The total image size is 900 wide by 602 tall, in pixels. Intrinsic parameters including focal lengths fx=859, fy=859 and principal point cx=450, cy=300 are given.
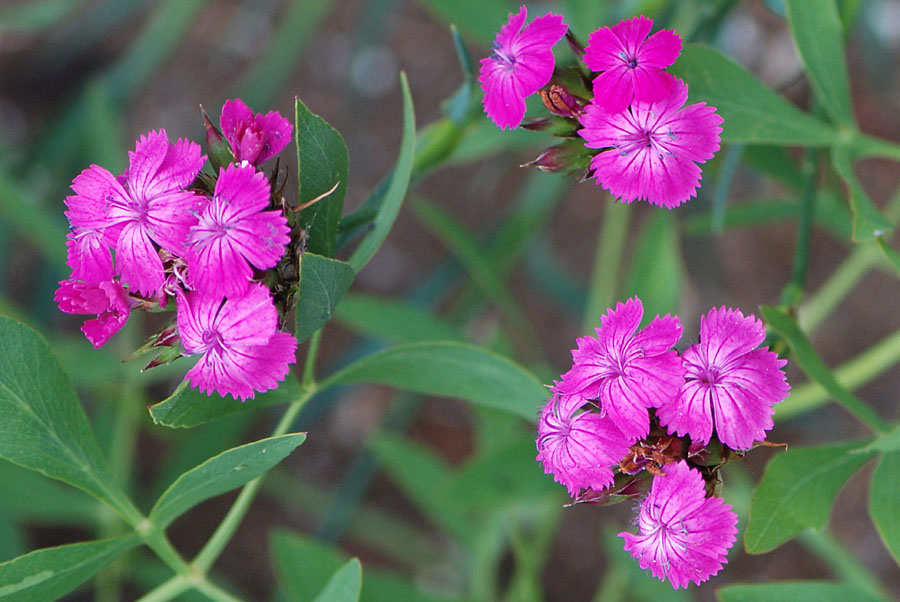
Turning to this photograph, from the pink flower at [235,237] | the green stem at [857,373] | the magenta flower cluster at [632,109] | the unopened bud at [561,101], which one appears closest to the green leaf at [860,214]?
the magenta flower cluster at [632,109]

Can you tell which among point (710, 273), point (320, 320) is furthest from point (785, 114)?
point (710, 273)

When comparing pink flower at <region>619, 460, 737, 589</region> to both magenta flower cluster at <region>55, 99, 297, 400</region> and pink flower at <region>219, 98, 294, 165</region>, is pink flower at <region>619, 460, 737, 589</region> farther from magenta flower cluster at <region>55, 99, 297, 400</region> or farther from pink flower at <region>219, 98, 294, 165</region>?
pink flower at <region>219, 98, 294, 165</region>

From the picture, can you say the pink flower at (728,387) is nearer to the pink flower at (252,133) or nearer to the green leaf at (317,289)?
the green leaf at (317,289)

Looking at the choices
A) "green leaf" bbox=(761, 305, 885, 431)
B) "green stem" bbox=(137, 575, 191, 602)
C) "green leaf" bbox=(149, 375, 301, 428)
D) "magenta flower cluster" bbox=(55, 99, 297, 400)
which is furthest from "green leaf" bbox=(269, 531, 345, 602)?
"green leaf" bbox=(761, 305, 885, 431)

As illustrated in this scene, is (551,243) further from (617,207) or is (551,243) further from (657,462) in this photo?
(657,462)

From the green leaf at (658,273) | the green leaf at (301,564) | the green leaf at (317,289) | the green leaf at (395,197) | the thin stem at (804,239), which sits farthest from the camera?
the green leaf at (658,273)
